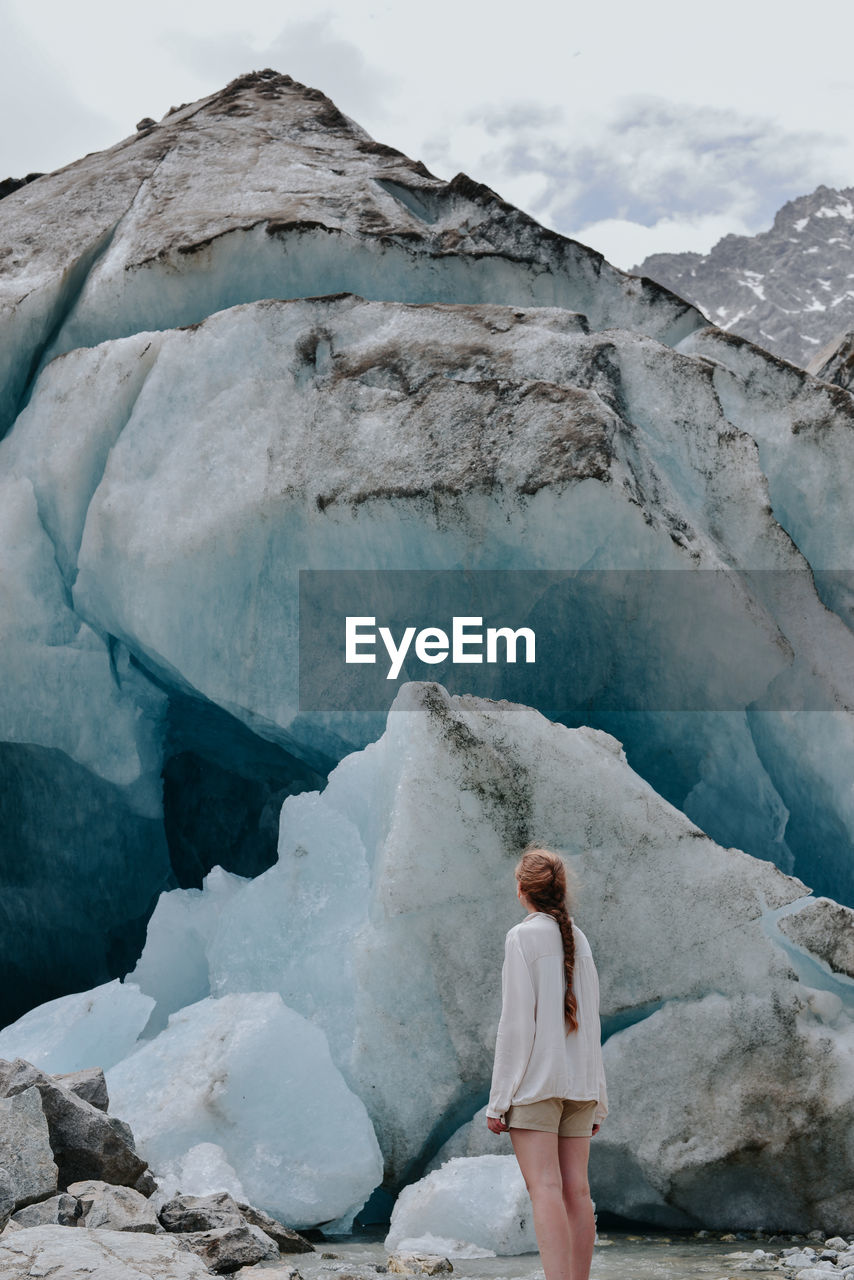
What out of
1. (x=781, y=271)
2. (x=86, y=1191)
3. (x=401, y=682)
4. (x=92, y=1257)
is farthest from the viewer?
(x=781, y=271)

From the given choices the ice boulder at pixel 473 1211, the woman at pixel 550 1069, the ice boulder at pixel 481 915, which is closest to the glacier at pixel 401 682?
the ice boulder at pixel 481 915

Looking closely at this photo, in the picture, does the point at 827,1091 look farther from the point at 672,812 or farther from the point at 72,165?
the point at 72,165

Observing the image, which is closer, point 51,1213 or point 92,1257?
point 92,1257

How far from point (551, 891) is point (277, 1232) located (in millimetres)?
1930

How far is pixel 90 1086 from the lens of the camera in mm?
4465

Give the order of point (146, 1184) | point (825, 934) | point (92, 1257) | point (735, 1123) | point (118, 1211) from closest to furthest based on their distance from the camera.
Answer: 1. point (92, 1257)
2. point (118, 1211)
3. point (146, 1184)
4. point (735, 1123)
5. point (825, 934)

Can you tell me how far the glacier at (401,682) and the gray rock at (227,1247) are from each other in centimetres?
106

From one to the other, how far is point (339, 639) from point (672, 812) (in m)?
2.31

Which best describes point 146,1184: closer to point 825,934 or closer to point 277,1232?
point 277,1232

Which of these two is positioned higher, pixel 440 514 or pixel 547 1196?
pixel 440 514

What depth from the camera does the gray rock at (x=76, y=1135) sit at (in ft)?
12.9

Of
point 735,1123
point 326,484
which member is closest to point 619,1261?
point 735,1123

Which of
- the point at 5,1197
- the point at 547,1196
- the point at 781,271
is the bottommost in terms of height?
the point at 5,1197

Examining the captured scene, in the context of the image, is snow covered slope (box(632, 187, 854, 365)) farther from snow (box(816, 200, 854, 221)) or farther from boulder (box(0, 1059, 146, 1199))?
boulder (box(0, 1059, 146, 1199))
